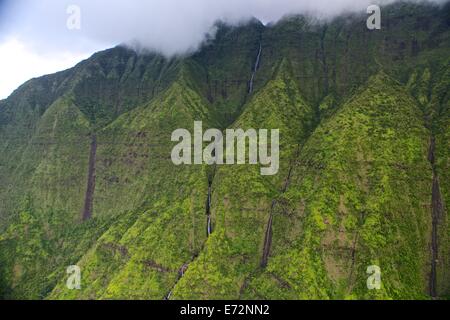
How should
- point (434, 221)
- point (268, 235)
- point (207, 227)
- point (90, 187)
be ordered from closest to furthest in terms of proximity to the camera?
point (434, 221) → point (268, 235) → point (207, 227) → point (90, 187)

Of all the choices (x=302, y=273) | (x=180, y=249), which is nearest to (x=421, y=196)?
(x=302, y=273)

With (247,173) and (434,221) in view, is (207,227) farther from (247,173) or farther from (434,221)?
(434,221)

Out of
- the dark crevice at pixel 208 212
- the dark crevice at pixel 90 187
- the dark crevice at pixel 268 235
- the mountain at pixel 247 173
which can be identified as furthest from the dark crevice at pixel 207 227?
the dark crevice at pixel 90 187

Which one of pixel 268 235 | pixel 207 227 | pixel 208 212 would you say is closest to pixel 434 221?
pixel 268 235

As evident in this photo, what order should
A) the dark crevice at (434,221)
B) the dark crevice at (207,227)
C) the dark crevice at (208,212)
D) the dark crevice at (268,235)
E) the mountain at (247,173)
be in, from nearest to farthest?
the dark crevice at (434,221) → the mountain at (247,173) → the dark crevice at (207,227) → the dark crevice at (268,235) → the dark crevice at (208,212)

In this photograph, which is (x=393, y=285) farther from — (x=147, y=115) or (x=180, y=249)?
(x=147, y=115)

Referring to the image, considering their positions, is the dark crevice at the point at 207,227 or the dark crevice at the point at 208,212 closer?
the dark crevice at the point at 207,227

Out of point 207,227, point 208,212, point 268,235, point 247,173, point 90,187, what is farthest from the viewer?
point 90,187

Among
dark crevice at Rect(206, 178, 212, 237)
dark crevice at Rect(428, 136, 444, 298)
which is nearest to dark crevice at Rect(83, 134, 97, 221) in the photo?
dark crevice at Rect(206, 178, 212, 237)

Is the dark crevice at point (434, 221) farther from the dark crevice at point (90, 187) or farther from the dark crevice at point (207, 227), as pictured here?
the dark crevice at point (90, 187)
